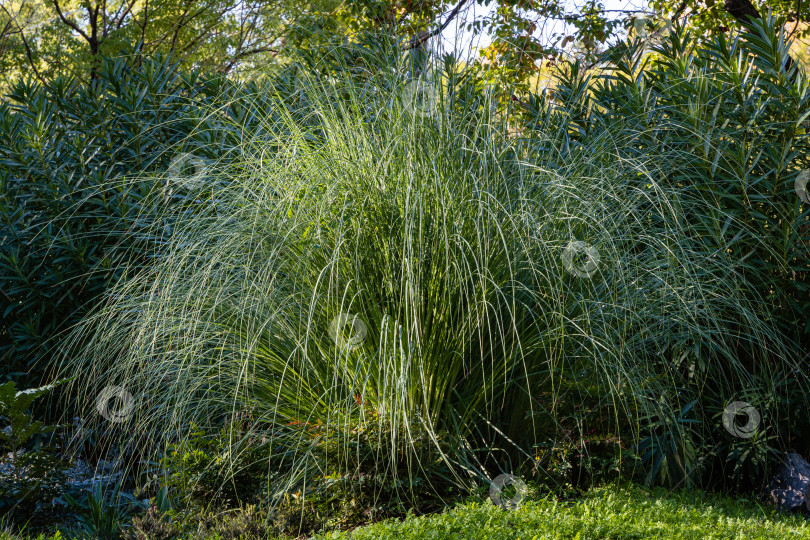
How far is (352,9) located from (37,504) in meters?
6.50

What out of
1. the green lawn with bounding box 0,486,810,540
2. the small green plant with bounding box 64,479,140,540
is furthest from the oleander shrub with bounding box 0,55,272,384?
the green lawn with bounding box 0,486,810,540

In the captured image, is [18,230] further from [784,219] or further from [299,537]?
[784,219]

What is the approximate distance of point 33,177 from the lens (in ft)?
15.8

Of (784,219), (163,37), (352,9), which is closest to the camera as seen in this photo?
(784,219)

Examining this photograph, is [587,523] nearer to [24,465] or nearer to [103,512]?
[103,512]

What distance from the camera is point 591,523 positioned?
2.52 m

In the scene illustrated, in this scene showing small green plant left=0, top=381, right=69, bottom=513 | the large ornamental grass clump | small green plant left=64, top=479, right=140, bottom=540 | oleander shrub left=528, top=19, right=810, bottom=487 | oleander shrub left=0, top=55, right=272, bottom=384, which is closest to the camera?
the large ornamental grass clump

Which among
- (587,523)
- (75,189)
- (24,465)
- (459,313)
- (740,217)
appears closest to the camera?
(587,523)

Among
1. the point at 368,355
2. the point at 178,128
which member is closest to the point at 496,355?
the point at 368,355

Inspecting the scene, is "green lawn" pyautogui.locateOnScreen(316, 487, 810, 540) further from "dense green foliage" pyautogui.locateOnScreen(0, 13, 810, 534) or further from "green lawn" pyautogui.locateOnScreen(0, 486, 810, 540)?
"dense green foliage" pyautogui.locateOnScreen(0, 13, 810, 534)

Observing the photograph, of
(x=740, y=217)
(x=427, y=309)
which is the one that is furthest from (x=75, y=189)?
(x=740, y=217)

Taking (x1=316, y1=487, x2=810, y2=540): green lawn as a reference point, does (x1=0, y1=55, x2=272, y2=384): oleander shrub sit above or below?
above

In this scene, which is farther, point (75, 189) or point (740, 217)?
point (75, 189)

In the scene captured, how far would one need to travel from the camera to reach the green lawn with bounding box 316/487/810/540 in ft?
7.98
